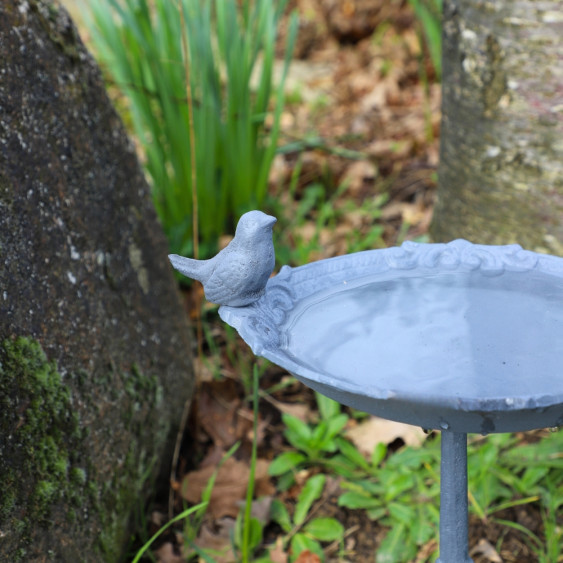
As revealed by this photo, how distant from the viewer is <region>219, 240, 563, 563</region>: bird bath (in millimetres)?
1019

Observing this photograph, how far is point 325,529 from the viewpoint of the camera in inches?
73.5

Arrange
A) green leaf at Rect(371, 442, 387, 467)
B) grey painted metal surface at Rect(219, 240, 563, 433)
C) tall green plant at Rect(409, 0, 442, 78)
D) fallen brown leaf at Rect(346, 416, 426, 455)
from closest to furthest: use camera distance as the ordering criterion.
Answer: grey painted metal surface at Rect(219, 240, 563, 433), green leaf at Rect(371, 442, 387, 467), fallen brown leaf at Rect(346, 416, 426, 455), tall green plant at Rect(409, 0, 442, 78)

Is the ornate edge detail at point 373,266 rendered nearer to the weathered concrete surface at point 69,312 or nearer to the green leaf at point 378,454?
the weathered concrete surface at point 69,312

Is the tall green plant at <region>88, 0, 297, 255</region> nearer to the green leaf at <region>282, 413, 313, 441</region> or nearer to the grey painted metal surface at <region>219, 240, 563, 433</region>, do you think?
the green leaf at <region>282, 413, 313, 441</region>

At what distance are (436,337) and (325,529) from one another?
87 centimetres

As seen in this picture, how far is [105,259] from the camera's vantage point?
5.62 feet

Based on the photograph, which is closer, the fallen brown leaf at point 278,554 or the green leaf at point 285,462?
the fallen brown leaf at point 278,554

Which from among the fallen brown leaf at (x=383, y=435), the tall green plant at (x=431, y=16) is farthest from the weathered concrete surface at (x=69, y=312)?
the tall green plant at (x=431, y=16)

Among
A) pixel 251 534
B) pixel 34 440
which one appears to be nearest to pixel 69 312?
pixel 34 440

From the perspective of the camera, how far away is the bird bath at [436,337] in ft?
3.34

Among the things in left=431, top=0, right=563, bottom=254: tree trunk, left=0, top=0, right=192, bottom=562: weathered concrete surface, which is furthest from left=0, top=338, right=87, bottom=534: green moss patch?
left=431, top=0, right=563, bottom=254: tree trunk

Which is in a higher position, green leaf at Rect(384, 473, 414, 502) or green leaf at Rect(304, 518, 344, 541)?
green leaf at Rect(384, 473, 414, 502)

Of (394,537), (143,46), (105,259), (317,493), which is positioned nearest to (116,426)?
(105,259)

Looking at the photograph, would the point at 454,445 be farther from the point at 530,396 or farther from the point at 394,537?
the point at 394,537
